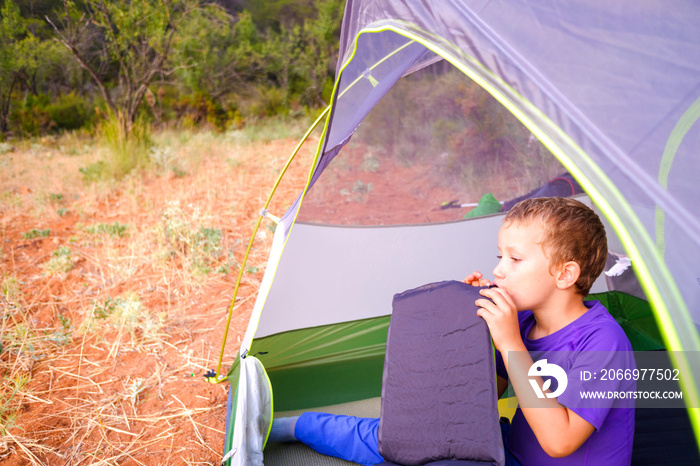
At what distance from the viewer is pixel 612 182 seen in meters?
0.93

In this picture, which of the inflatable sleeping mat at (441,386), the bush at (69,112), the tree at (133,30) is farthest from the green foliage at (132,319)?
Result: the bush at (69,112)

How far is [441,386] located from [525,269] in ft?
1.21

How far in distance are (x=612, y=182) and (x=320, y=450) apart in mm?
1353

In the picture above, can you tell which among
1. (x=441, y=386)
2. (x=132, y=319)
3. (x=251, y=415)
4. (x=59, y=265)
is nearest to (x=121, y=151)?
(x=59, y=265)

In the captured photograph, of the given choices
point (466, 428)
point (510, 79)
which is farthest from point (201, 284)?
point (510, 79)

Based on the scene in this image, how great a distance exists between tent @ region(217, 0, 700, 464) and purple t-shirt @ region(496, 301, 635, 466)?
0.51 feet

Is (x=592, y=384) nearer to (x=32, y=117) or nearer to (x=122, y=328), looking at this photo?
(x=122, y=328)

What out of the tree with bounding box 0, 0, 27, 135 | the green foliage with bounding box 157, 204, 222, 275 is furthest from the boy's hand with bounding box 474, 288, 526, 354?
the tree with bounding box 0, 0, 27, 135

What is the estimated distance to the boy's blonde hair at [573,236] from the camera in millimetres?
1192

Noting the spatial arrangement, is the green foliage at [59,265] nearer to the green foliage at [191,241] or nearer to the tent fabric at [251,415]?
the green foliage at [191,241]

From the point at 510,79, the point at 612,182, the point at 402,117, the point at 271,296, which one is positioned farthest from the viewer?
the point at 402,117

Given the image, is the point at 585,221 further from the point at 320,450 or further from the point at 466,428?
the point at 320,450

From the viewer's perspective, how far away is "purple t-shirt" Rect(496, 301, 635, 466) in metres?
1.05

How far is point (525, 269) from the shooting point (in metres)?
1.21
